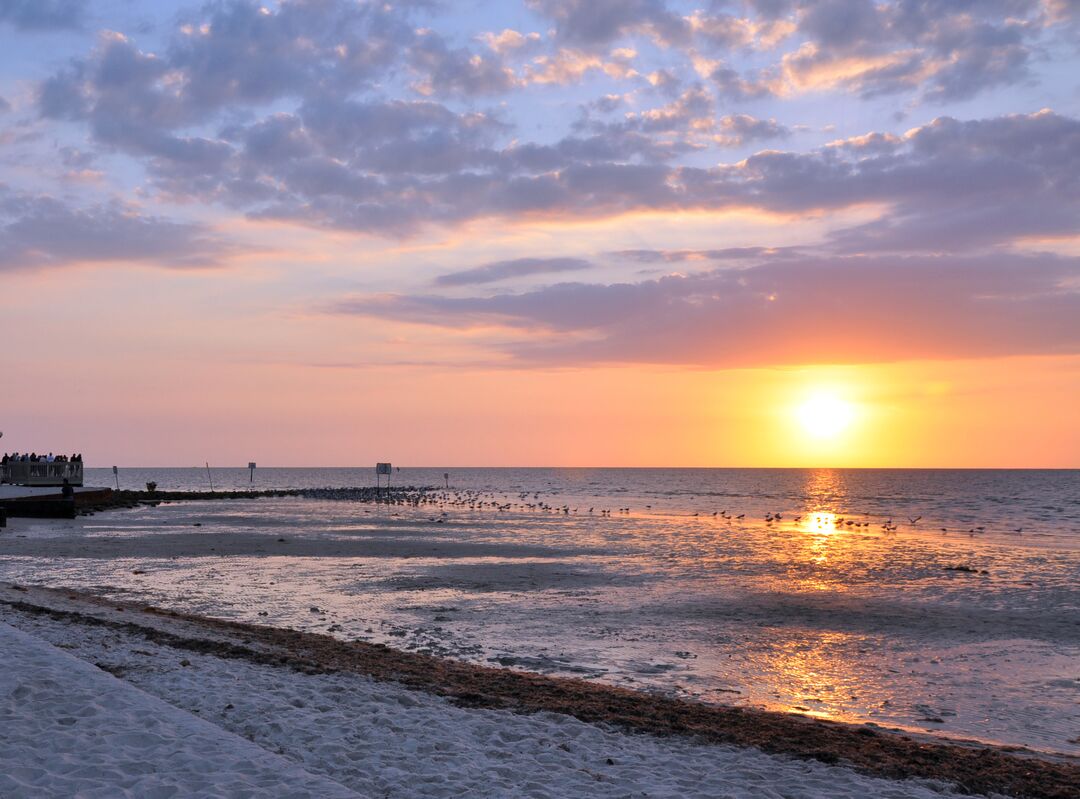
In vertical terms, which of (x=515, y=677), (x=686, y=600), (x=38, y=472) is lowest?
(x=686, y=600)

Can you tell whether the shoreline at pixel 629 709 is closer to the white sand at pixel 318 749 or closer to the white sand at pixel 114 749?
the white sand at pixel 318 749

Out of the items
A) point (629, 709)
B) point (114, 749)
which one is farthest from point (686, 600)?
point (114, 749)

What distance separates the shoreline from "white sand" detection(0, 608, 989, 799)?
0.44m

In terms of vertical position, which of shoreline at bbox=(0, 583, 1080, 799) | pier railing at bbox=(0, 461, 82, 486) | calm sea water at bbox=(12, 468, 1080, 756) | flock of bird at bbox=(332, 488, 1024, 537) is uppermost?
pier railing at bbox=(0, 461, 82, 486)

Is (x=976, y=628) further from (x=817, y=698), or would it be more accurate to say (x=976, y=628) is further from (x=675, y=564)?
(x=675, y=564)

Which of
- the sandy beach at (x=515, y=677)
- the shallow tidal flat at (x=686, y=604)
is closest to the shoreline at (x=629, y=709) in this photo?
the sandy beach at (x=515, y=677)

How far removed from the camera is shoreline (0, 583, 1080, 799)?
31.8 ft

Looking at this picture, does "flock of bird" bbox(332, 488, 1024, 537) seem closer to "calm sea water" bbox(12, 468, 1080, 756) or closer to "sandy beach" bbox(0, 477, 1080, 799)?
"calm sea water" bbox(12, 468, 1080, 756)

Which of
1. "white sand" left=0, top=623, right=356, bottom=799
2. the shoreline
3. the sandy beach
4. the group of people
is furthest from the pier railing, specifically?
"white sand" left=0, top=623, right=356, bottom=799

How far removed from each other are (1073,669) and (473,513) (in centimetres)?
5607

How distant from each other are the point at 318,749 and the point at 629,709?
4.39m

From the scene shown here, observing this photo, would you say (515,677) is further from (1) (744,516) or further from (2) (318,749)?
(1) (744,516)

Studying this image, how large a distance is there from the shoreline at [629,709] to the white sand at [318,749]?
1.45ft

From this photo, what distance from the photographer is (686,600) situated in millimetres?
23359
